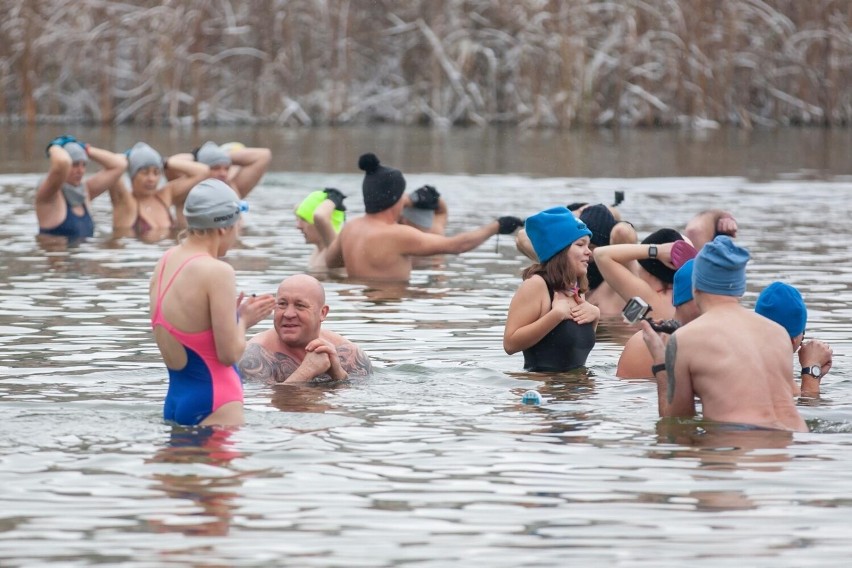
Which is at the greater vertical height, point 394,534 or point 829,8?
point 829,8

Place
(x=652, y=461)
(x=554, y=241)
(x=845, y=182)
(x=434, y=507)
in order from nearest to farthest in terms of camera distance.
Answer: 1. (x=434, y=507)
2. (x=652, y=461)
3. (x=554, y=241)
4. (x=845, y=182)

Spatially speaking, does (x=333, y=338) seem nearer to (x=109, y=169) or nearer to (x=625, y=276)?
(x=625, y=276)

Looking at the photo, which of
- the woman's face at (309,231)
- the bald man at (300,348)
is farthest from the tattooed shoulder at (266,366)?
the woman's face at (309,231)

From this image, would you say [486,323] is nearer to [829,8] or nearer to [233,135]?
[233,135]

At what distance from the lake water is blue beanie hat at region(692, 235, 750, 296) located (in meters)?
0.74

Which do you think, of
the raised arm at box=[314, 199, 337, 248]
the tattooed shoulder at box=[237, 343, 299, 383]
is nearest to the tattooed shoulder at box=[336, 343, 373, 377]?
the tattooed shoulder at box=[237, 343, 299, 383]

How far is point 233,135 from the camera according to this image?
108ft

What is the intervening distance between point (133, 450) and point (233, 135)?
83.9 ft

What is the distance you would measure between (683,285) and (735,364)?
1.06m

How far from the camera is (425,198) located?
50.4ft

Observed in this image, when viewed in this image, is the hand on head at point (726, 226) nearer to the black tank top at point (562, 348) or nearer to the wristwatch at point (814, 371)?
the black tank top at point (562, 348)

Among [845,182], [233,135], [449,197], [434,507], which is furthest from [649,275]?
[233,135]

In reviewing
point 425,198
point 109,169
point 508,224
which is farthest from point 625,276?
point 109,169

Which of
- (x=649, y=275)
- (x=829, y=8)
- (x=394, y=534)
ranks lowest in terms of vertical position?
(x=394, y=534)
